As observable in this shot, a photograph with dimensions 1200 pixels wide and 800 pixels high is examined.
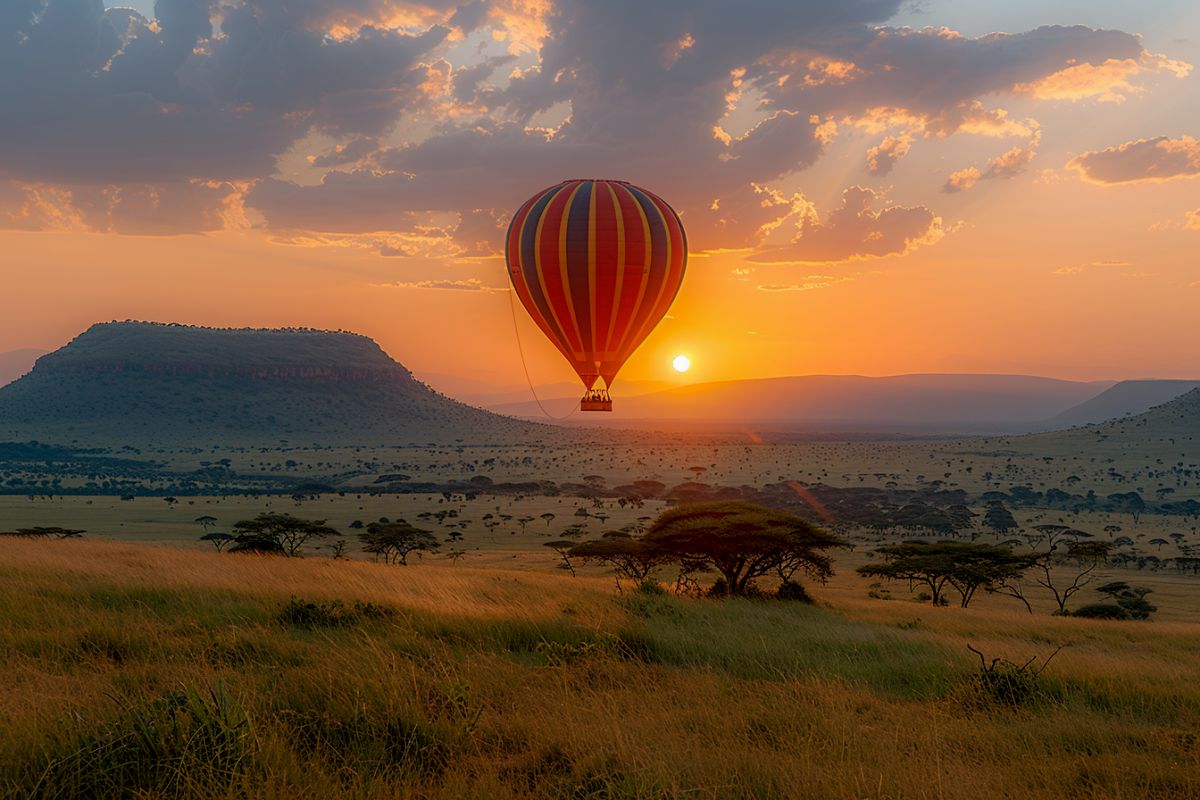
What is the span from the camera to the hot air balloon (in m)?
35.6

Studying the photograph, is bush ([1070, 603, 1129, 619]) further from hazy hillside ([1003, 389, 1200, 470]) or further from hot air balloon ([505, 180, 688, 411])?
hazy hillside ([1003, 389, 1200, 470])

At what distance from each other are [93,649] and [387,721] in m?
3.73

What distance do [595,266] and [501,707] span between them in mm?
29857

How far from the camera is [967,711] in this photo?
7.92m

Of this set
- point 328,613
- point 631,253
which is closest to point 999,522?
point 631,253

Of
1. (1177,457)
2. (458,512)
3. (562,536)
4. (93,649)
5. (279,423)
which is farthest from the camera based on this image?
(279,423)

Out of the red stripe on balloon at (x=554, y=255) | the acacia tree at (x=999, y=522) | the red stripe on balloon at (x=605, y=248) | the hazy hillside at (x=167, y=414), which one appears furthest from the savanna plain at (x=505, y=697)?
the hazy hillside at (x=167, y=414)

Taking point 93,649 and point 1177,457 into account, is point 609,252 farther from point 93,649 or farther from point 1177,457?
point 1177,457

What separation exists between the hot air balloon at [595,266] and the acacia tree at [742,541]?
461 inches

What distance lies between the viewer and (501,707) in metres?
6.81

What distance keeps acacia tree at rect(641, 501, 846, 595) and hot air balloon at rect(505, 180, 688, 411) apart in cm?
1172

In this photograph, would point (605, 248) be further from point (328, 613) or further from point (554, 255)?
point (328, 613)

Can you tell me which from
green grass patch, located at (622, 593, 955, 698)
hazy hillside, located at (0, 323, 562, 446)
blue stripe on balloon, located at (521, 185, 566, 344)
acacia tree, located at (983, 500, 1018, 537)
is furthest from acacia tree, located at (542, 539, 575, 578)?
hazy hillside, located at (0, 323, 562, 446)

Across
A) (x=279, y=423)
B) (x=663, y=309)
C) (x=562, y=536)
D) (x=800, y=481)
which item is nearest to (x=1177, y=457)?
(x=800, y=481)
